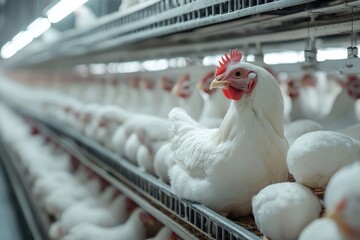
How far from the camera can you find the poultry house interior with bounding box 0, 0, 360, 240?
3.80ft

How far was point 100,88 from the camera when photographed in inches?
160

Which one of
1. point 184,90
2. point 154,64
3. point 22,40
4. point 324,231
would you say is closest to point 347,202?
point 324,231

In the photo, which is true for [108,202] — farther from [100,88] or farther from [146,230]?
[100,88]

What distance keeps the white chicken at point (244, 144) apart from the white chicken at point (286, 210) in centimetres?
26

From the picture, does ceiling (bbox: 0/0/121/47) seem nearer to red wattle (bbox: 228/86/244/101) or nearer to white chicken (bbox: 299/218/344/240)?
red wattle (bbox: 228/86/244/101)

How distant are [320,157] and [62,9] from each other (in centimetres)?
240

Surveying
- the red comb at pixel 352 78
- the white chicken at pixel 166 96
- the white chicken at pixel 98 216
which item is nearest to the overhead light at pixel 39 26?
the white chicken at pixel 166 96

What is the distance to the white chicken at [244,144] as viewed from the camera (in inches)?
55.6

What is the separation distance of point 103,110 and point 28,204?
193cm

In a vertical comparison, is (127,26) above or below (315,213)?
above

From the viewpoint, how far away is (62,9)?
316cm

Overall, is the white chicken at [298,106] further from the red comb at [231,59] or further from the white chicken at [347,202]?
the white chicken at [347,202]

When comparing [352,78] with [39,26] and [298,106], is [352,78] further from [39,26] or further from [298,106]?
[39,26]

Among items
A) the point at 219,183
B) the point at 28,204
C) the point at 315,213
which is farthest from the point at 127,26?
the point at 28,204
